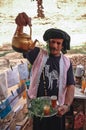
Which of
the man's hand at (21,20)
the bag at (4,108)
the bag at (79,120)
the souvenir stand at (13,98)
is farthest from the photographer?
the bag at (79,120)

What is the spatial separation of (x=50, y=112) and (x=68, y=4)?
5.94 feet

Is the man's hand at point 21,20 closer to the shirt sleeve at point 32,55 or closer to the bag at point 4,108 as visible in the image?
the shirt sleeve at point 32,55

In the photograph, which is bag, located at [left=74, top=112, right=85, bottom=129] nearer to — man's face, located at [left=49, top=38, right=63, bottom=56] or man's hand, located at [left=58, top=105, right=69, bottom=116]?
man's hand, located at [left=58, top=105, right=69, bottom=116]

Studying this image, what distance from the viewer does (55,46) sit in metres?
2.12

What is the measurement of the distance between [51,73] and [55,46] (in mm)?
235

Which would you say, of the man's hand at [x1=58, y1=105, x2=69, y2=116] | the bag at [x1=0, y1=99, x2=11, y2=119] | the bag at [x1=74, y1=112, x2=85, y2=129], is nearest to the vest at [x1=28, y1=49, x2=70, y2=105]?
the man's hand at [x1=58, y1=105, x2=69, y2=116]

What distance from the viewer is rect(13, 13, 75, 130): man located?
2.16 m

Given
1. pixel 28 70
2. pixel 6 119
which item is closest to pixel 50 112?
pixel 6 119

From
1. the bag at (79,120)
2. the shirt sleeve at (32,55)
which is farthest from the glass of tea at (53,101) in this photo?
the bag at (79,120)

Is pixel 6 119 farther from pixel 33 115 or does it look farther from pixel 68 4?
pixel 68 4

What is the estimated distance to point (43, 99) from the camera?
2211mm

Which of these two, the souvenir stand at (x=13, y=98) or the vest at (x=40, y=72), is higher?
the vest at (x=40, y=72)

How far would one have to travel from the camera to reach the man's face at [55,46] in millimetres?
2125

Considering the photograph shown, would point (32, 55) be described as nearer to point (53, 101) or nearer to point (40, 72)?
point (40, 72)
